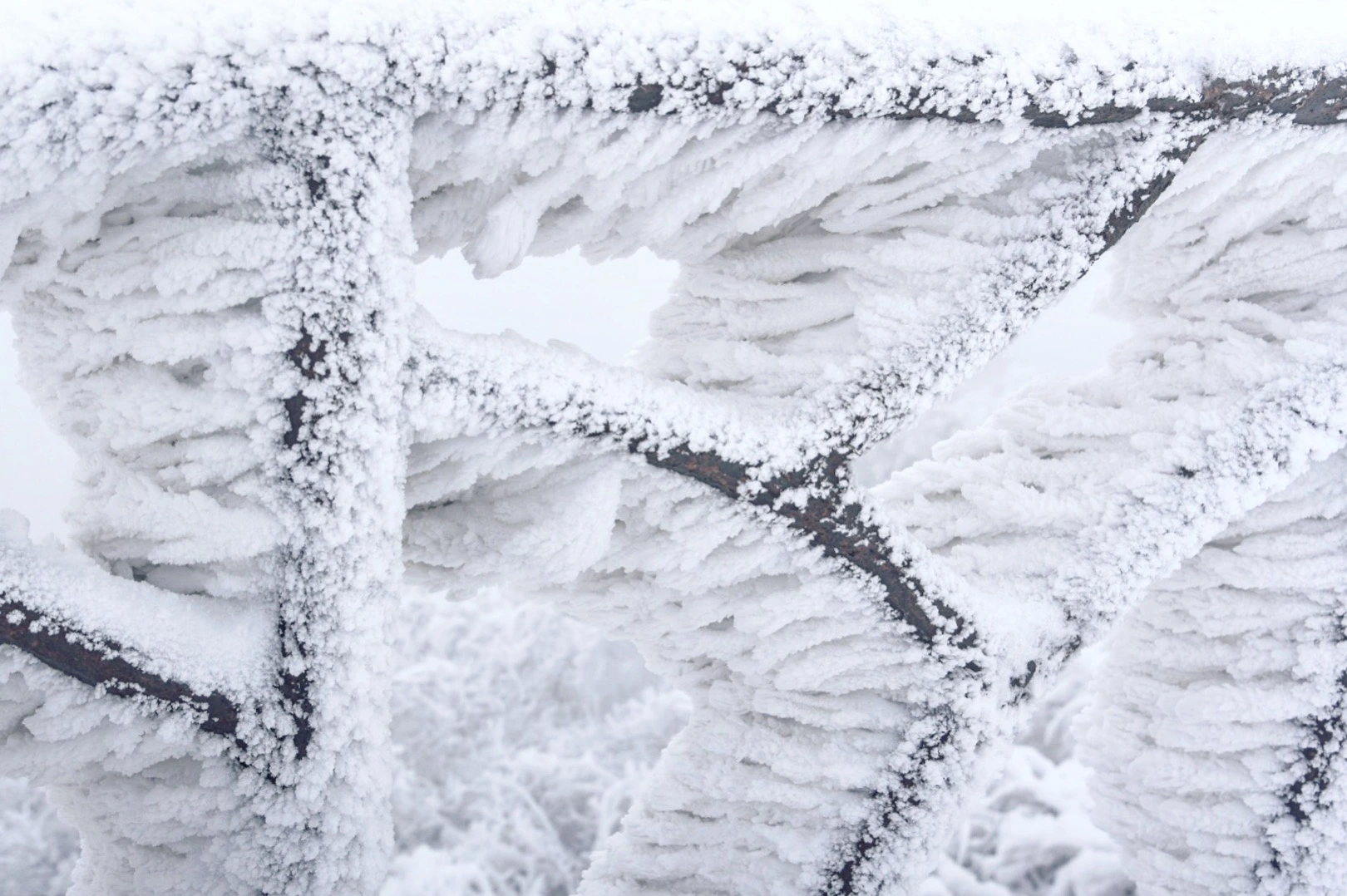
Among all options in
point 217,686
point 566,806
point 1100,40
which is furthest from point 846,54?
point 566,806

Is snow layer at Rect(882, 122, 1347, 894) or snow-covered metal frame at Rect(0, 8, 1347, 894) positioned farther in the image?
snow layer at Rect(882, 122, 1347, 894)

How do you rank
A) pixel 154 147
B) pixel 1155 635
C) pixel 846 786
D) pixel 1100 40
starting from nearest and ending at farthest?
pixel 154 147, pixel 1100 40, pixel 846 786, pixel 1155 635

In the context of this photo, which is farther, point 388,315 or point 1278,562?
point 1278,562

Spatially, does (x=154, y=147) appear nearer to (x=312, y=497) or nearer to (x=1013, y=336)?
(x=312, y=497)

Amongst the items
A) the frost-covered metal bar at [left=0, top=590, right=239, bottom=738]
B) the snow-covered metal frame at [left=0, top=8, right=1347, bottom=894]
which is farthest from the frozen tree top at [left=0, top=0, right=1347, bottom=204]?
the frost-covered metal bar at [left=0, top=590, right=239, bottom=738]

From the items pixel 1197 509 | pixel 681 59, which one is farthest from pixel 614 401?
pixel 1197 509

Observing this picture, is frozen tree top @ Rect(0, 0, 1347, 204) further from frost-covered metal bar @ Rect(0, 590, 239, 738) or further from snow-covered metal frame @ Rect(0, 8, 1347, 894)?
frost-covered metal bar @ Rect(0, 590, 239, 738)

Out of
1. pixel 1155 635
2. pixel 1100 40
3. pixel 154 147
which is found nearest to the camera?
pixel 154 147

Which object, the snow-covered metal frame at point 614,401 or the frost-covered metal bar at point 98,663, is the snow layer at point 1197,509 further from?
the frost-covered metal bar at point 98,663
